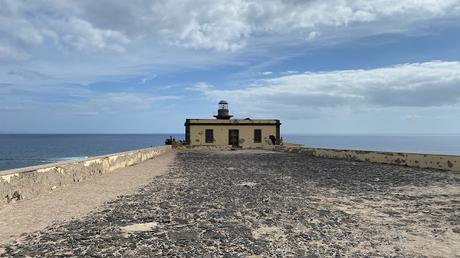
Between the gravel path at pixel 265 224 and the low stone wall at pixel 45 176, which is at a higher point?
the low stone wall at pixel 45 176

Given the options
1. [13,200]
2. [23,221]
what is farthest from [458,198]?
[13,200]

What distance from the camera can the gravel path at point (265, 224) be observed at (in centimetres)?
520

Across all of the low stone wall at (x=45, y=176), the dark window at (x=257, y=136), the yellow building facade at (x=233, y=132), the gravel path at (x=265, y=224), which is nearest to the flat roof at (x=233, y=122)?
the yellow building facade at (x=233, y=132)

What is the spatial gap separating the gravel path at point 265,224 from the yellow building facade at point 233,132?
29.1 meters

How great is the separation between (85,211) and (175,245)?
10.6 feet

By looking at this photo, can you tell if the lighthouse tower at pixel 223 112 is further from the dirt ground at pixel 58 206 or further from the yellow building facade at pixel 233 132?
the dirt ground at pixel 58 206

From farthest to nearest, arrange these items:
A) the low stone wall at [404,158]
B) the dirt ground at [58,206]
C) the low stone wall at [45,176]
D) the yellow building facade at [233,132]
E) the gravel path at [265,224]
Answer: the yellow building facade at [233,132], the low stone wall at [404,158], the low stone wall at [45,176], the dirt ground at [58,206], the gravel path at [265,224]

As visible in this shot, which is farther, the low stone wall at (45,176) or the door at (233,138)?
the door at (233,138)

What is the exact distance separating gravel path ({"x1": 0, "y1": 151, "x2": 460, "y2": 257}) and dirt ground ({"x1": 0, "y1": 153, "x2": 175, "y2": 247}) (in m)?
0.37

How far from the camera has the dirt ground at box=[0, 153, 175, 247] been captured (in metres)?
6.57

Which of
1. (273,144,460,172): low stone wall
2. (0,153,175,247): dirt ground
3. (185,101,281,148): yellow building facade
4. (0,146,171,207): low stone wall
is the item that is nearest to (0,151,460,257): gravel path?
(0,153,175,247): dirt ground

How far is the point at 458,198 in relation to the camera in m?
9.01

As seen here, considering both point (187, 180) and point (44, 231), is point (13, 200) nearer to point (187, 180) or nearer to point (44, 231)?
point (44, 231)

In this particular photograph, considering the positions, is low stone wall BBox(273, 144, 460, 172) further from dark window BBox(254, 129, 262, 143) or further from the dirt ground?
dark window BBox(254, 129, 262, 143)
